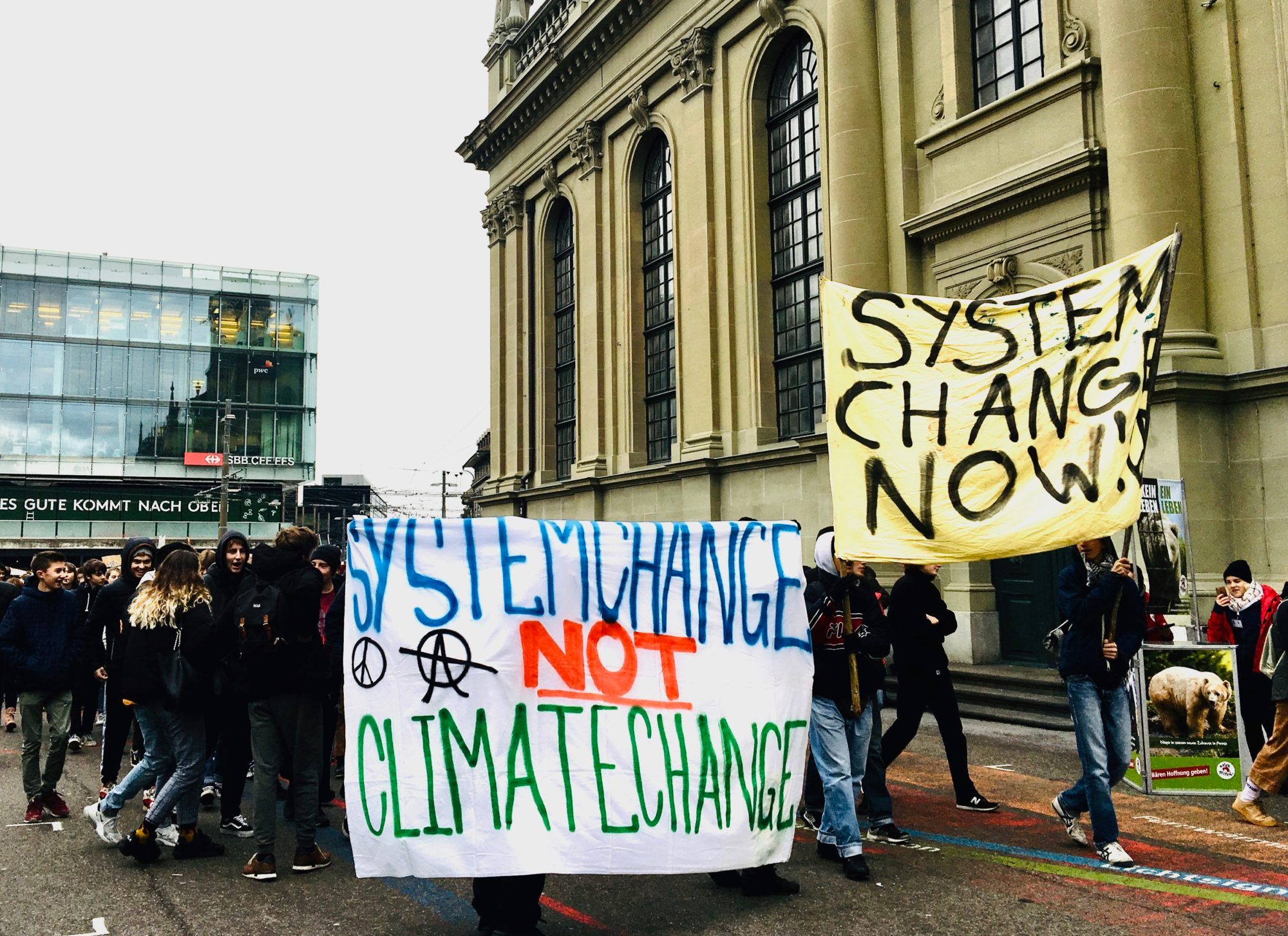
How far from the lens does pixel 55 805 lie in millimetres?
7977

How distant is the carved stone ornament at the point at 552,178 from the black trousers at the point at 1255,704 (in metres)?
25.0

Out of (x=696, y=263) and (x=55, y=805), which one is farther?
(x=696, y=263)

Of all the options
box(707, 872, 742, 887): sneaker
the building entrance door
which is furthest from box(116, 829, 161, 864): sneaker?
the building entrance door

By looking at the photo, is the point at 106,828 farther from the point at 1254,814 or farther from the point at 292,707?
the point at 1254,814

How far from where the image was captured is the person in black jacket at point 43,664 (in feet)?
26.1

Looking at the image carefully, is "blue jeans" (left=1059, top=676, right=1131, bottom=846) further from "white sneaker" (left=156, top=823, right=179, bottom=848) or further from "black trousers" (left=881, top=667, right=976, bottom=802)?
"white sneaker" (left=156, top=823, right=179, bottom=848)

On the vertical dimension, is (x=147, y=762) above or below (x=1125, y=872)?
above

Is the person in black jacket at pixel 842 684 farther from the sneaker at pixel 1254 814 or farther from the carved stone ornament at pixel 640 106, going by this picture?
the carved stone ornament at pixel 640 106

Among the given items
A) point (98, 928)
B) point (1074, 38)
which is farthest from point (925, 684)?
point (1074, 38)

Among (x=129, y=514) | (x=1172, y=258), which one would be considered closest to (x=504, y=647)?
(x=1172, y=258)

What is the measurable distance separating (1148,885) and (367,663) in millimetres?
4570

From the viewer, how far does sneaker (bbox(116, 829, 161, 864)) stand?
6.63 metres

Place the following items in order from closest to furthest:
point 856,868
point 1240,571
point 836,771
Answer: point 856,868
point 836,771
point 1240,571

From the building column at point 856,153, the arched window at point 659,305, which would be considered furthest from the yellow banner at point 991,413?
the arched window at point 659,305
